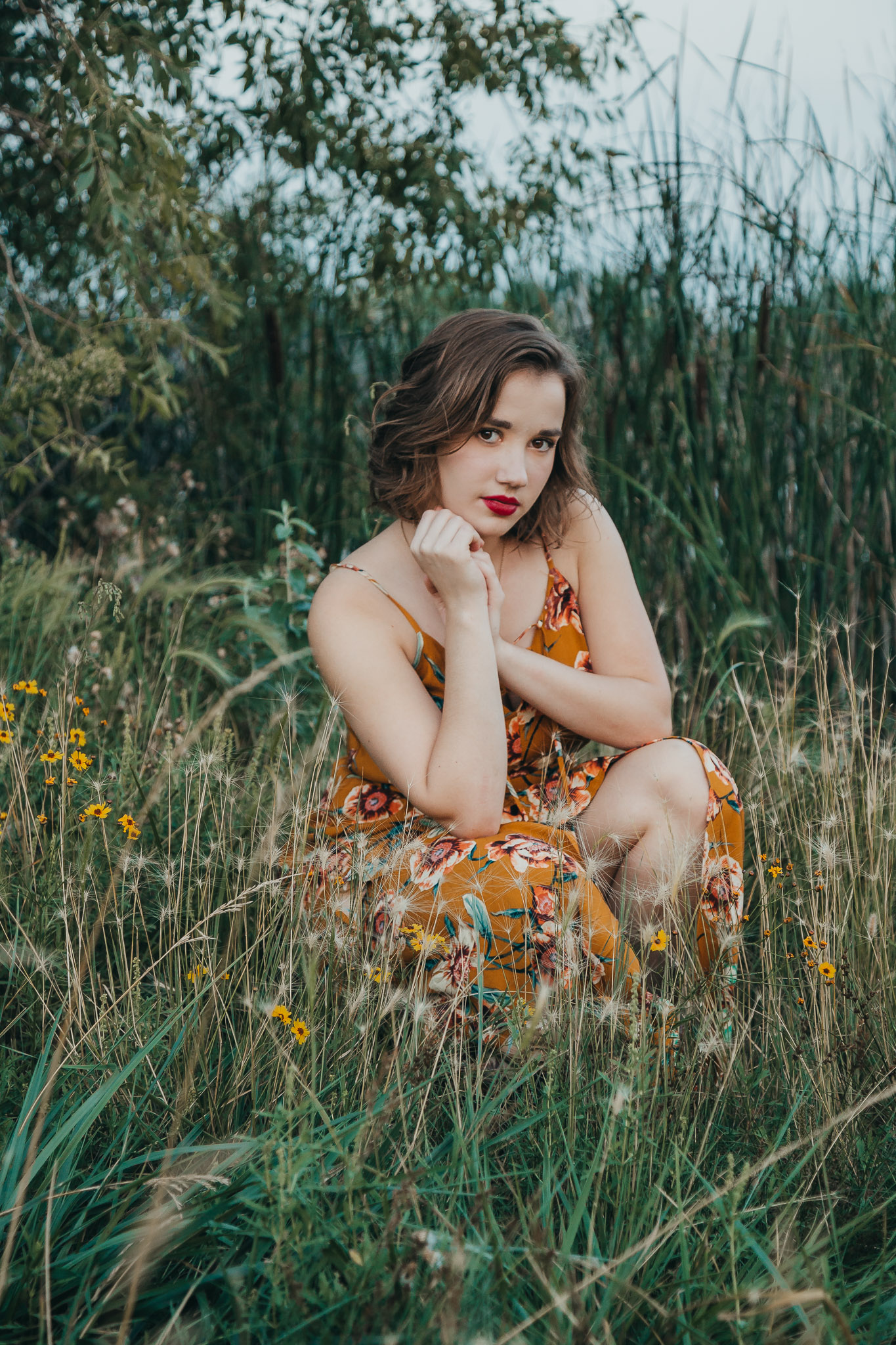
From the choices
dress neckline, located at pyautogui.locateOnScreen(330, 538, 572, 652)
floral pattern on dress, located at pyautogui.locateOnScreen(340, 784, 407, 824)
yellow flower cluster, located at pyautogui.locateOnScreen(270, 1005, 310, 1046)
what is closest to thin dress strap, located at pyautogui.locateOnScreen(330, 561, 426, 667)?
dress neckline, located at pyautogui.locateOnScreen(330, 538, 572, 652)


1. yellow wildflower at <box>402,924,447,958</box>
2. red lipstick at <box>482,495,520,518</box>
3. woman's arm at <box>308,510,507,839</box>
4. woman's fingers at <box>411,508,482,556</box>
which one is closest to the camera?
yellow wildflower at <box>402,924,447,958</box>

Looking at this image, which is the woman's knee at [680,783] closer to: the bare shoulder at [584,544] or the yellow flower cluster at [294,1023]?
the bare shoulder at [584,544]

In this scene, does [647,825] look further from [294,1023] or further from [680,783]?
[294,1023]

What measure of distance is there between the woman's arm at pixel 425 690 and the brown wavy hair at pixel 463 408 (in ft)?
0.53

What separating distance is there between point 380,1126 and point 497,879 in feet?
1.69

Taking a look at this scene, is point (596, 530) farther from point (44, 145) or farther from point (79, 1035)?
point (44, 145)

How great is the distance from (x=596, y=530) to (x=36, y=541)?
316cm

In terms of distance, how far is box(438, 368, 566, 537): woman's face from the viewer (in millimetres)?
1784

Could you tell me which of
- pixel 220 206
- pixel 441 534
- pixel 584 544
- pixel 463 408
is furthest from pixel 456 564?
pixel 220 206

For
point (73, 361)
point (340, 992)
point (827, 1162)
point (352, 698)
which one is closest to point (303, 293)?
point (73, 361)

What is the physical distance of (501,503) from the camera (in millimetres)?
1815

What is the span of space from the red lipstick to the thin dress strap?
24cm

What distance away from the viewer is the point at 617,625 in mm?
1937

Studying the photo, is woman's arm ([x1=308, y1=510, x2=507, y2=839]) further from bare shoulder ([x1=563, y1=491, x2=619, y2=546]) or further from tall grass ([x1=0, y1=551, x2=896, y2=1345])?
bare shoulder ([x1=563, y1=491, x2=619, y2=546])
